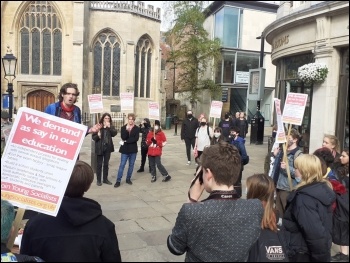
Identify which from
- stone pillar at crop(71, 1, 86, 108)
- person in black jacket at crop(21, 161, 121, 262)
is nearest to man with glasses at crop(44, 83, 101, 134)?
person in black jacket at crop(21, 161, 121, 262)

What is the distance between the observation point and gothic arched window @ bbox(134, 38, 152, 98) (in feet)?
97.4

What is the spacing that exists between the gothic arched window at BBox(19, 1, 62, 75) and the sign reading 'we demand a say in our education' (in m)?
26.8

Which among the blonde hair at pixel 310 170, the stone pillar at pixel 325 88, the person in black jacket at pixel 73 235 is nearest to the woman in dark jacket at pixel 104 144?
the stone pillar at pixel 325 88

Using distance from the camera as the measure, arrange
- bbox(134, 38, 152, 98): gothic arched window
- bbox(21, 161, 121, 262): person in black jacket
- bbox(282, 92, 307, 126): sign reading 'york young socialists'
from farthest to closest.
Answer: bbox(134, 38, 152, 98): gothic arched window
bbox(282, 92, 307, 126): sign reading 'york young socialists'
bbox(21, 161, 121, 262): person in black jacket

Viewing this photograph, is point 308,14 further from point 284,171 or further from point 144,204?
point 144,204

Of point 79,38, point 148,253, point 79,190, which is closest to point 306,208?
point 148,253

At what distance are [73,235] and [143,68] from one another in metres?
29.0

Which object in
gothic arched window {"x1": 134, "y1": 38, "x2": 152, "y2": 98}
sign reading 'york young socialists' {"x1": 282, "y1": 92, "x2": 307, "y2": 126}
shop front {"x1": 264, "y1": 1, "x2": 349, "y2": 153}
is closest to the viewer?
sign reading 'york young socialists' {"x1": 282, "y1": 92, "x2": 307, "y2": 126}

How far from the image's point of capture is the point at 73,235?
2.04 meters

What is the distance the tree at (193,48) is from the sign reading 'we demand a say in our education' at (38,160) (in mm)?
26174

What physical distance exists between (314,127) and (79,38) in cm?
2154

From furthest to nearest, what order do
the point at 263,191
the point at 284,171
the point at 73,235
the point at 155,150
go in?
1. the point at 155,150
2. the point at 284,171
3. the point at 263,191
4. the point at 73,235

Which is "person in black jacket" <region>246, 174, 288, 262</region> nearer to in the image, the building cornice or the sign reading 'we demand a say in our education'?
the sign reading 'we demand a say in our education'

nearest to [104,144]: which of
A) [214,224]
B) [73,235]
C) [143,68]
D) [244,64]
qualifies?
[73,235]
